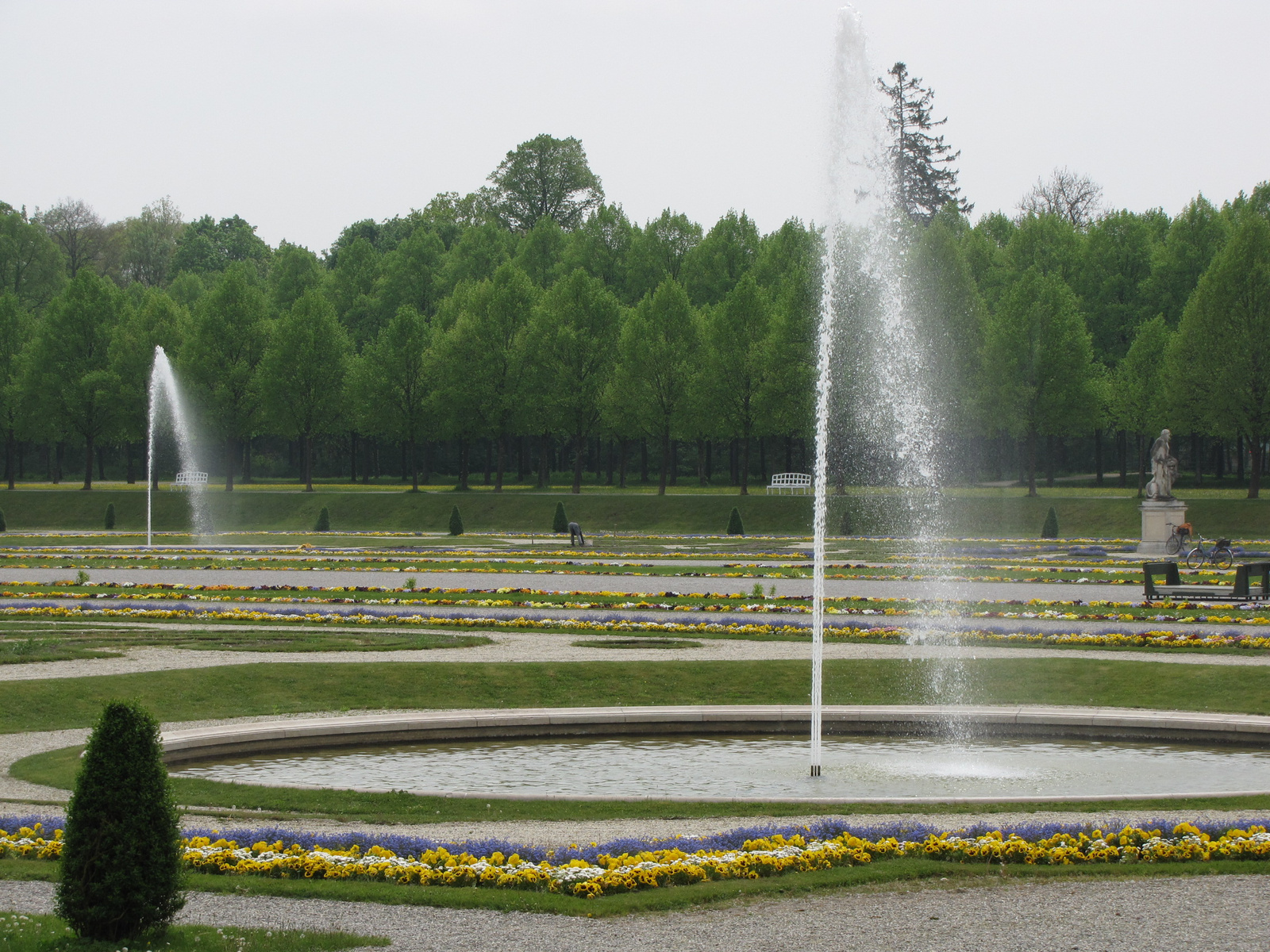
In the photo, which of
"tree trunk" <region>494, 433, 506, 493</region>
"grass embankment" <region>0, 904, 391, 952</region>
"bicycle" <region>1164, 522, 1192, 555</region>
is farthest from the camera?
"tree trunk" <region>494, 433, 506, 493</region>

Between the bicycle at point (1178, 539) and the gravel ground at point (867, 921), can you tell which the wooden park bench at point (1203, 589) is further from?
the gravel ground at point (867, 921)

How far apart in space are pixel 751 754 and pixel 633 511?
4864 centimetres

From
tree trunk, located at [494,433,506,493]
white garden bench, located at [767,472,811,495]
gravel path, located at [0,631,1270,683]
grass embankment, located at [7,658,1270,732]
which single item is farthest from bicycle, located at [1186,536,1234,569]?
tree trunk, located at [494,433,506,493]

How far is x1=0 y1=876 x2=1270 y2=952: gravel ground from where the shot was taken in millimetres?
7844

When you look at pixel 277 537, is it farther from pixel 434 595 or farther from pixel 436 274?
pixel 436 274

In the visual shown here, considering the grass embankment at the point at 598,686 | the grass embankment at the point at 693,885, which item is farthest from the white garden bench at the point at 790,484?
the grass embankment at the point at 693,885

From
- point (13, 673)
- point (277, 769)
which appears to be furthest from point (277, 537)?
point (277, 769)

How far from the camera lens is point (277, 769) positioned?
45.9 ft

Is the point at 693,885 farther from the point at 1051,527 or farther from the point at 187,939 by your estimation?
the point at 1051,527

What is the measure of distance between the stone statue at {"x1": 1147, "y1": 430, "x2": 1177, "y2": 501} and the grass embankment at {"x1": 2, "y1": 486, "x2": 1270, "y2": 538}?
405 inches

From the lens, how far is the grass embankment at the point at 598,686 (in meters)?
16.9

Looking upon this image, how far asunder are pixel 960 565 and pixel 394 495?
39167 millimetres

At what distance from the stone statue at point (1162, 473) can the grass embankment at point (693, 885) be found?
116 feet

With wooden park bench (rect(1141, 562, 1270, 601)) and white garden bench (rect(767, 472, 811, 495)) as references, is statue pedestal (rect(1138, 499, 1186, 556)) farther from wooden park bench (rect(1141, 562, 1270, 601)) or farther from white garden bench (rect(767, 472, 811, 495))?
white garden bench (rect(767, 472, 811, 495))
